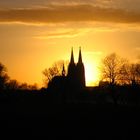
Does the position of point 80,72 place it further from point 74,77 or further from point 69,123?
point 69,123

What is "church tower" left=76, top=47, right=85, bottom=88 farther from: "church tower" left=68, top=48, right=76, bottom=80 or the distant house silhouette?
"church tower" left=68, top=48, right=76, bottom=80

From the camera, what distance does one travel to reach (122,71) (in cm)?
11719

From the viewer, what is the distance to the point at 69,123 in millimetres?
60406

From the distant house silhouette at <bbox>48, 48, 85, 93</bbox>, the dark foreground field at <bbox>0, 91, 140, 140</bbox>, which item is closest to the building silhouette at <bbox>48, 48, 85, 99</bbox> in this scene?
the distant house silhouette at <bbox>48, 48, 85, 93</bbox>

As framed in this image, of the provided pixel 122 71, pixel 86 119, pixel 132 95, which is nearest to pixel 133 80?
pixel 122 71

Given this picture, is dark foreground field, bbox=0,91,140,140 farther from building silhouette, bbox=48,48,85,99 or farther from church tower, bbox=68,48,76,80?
church tower, bbox=68,48,76,80

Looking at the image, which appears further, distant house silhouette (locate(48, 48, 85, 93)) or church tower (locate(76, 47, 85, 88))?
church tower (locate(76, 47, 85, 88))

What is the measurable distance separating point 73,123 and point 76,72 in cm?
9972

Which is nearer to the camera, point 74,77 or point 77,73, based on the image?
point 74,77

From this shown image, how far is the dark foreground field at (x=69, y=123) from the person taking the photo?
5455 cm

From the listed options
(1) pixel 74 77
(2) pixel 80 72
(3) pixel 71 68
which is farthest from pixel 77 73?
(3) pixel 71 68

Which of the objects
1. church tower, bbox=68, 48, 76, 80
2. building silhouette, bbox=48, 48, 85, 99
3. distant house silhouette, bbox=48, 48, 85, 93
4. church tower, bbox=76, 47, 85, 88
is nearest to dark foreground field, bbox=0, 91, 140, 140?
building silhouette, bbox=48, 48, 85, 99

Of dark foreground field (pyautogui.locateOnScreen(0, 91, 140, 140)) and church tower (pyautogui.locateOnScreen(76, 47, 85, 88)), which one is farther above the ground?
church tower (pyautogui.locateOnScreen(76, 47, 85, 88))

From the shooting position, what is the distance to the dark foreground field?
179ft
